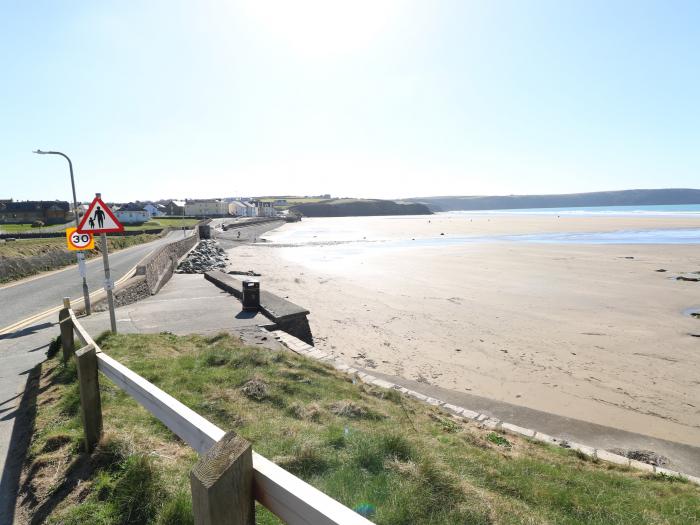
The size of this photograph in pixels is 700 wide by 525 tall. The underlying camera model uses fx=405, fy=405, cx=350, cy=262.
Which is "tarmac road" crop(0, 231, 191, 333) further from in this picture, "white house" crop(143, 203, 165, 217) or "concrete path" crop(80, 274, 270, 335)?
"white house" crop(143, 203, 165, 217)

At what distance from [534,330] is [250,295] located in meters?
9.20

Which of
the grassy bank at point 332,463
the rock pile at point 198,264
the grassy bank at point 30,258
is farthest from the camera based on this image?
the rock pile at point 198,264

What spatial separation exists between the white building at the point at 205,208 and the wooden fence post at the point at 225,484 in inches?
4646

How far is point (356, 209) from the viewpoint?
180 metres

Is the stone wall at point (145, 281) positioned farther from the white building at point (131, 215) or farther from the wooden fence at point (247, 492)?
the white building at point (131, 215)

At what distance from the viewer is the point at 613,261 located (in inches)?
1103

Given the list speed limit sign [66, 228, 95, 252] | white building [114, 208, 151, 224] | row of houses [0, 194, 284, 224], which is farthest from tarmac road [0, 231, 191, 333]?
white building [114, 208, 151, 224]

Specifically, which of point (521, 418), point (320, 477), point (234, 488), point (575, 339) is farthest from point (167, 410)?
point (575, 339)

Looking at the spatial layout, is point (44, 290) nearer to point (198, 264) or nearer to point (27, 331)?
point (27, 331)

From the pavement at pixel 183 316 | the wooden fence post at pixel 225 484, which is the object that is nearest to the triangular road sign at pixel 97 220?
the pavement at pixel 183 316

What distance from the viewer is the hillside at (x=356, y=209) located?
560 feet

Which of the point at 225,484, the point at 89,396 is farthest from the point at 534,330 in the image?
the point at 225,484

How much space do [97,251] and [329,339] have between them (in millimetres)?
24131

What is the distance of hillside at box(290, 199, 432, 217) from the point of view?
170625 millimetres
